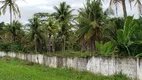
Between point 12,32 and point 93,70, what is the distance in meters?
28.5

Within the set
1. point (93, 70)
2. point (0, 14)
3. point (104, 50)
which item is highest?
point (0, 14)

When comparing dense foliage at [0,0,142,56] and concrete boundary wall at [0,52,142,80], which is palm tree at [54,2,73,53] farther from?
concrete boundary wall at [0,52,142,80]

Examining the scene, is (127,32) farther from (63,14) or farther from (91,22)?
(63,14)

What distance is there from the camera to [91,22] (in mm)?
25625

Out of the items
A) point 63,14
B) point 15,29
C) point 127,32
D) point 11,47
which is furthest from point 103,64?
point 15,29

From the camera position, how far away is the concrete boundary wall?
1229cm

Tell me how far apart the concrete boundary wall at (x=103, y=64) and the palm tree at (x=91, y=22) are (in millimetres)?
5406

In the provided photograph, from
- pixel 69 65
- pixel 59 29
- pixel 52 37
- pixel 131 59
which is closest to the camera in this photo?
pixel 131 59

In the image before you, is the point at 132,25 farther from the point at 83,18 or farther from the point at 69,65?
the point at 83,18

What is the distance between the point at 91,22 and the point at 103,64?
11.3m

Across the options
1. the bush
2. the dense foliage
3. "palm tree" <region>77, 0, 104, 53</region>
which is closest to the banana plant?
the dense foliage

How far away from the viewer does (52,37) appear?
3772cm

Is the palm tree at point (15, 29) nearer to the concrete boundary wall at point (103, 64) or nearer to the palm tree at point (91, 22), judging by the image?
the palm tree at point (91, 22)

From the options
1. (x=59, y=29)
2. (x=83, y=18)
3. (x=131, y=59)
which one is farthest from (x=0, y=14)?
(x=131, y=59)
